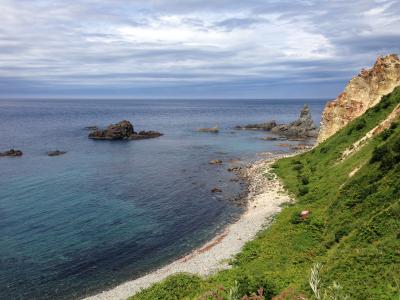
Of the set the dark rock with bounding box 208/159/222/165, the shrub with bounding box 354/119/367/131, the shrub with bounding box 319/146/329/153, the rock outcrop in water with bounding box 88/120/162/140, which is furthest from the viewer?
the rock outcrop in water with bounding box 88/120/162/140

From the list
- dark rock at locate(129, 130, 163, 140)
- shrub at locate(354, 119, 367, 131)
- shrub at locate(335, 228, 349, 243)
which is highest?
shrub at locate(354, 119, 367, 131)

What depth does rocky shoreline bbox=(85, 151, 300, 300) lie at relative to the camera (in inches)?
1474

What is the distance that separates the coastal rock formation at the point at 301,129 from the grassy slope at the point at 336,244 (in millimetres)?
98103

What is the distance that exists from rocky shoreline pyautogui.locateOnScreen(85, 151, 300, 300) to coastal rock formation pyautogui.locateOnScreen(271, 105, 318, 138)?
3251 inches

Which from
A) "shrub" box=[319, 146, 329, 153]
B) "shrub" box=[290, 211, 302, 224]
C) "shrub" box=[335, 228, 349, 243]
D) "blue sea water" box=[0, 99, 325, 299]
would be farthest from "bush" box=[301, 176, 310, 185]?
"shrub" box=[335, 228, 349, 243]

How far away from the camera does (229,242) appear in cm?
4500

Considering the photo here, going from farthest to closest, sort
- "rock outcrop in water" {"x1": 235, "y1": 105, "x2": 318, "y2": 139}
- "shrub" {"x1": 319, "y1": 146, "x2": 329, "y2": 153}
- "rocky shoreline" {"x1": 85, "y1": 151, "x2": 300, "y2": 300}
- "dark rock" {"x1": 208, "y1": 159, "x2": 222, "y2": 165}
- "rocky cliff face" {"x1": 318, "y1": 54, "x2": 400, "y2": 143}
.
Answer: "rock outcrop in water" {"x1": 235, "y1": 105, "x2": 318, "y2": 139} < "dark rock" {"x1": 208, "y1": 159, "x2": 222, "y2": 165} < "rocky cliff face" {"x1": 318, "y1": 54, "x2": 400, "y2": 143} < "shrub" {"x1": 319, "y1": 146, "x2": 329, "y2": 153} < "rocky shoreline" {"x1": 85, "y1": 151, "x2": 300, "y2": 300}

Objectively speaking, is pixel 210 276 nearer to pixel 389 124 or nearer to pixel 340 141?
pixel 389 124

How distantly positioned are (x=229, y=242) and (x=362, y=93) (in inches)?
2100

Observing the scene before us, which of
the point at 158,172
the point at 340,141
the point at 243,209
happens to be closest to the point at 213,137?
the point at 158,172

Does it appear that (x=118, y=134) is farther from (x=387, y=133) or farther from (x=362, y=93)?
(x=387, y=133)

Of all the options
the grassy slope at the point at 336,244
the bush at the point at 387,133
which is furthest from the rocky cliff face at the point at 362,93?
the grassy slope at the point at 336,244

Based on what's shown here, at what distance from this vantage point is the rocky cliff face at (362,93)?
7625cm

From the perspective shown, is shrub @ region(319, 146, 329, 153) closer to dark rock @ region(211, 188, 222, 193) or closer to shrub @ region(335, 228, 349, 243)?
dark rock @ region(211, 188, 222, 193)
